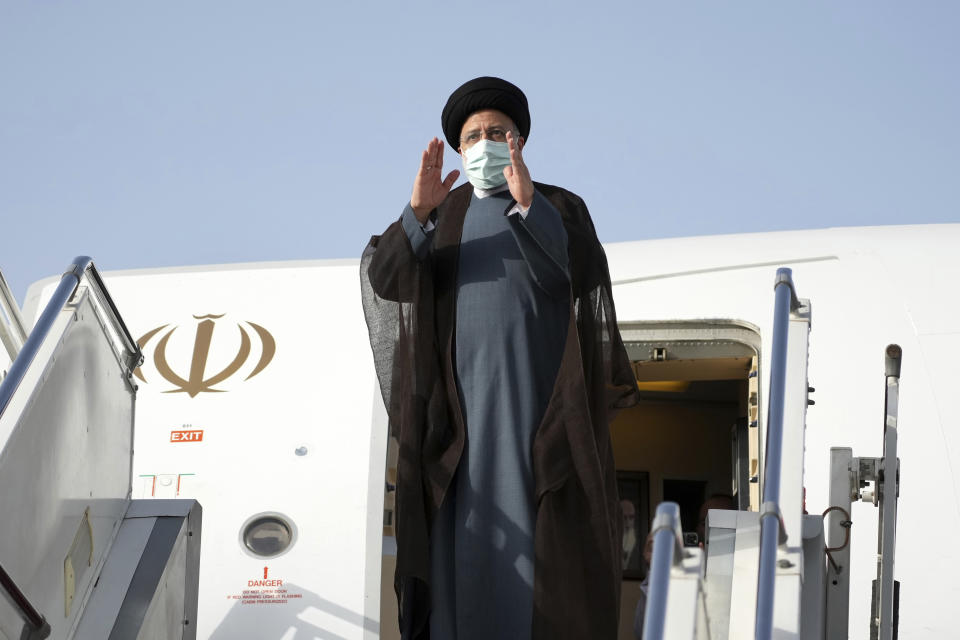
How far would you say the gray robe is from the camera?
3490mm

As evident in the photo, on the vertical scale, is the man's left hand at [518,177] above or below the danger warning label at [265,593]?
above

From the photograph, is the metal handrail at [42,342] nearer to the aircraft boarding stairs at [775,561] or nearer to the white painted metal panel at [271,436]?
the aircraft boarding stairs at [775,561]

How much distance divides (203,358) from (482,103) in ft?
10.8

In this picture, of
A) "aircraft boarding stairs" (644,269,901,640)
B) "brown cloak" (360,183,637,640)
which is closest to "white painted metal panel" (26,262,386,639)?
"brown cloak" (360,183,637,640)

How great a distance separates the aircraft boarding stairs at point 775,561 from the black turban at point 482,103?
38.0 inches

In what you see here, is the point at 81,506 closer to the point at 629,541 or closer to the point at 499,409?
the point at 499,409

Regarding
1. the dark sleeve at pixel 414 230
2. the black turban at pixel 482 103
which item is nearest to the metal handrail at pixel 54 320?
the dark sleeve at pixel 414 230

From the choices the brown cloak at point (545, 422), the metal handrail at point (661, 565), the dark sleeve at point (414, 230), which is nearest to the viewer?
the metal handrail at point (661, 565)

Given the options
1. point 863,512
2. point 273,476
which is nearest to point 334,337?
point 273,476

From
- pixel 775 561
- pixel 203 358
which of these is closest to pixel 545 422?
pixel 775 561

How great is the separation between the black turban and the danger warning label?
9.29 feet

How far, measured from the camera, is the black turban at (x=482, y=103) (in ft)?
12.4

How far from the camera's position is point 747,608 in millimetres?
2852

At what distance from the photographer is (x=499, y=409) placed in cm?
360
